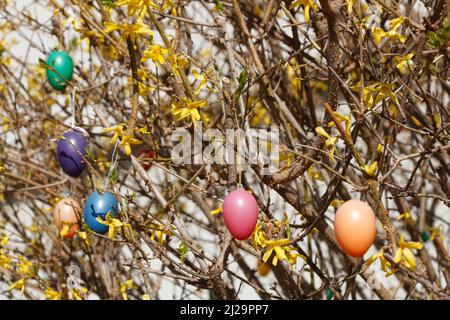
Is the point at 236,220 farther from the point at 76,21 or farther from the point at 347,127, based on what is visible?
the point at 76,21

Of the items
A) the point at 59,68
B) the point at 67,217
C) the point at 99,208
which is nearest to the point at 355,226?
the point at 99,208

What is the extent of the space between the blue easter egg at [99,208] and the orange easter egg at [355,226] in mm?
938

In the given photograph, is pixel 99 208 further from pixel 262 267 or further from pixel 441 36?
pixel 441 36

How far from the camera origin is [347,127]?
214 centimetres

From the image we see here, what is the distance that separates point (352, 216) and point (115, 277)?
85.1 inches

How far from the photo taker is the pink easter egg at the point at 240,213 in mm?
2172

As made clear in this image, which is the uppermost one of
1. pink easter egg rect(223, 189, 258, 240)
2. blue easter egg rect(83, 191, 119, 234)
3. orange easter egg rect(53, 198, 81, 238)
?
orange easter egg rect(53, 198, 81, 238)

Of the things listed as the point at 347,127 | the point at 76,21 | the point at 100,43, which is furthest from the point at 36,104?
the point at 347,127

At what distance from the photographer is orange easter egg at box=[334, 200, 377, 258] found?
2.03m

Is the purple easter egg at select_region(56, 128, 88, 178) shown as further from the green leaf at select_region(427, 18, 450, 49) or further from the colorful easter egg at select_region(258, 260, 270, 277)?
the green leaf at select_region(427, 18, 450, 49)

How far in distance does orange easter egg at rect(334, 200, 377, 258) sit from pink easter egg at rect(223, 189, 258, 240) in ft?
0.93

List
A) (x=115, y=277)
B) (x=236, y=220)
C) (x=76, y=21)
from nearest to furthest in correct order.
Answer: (x=236, y=220)
(x=76, y=21)
(x=115, y=277)

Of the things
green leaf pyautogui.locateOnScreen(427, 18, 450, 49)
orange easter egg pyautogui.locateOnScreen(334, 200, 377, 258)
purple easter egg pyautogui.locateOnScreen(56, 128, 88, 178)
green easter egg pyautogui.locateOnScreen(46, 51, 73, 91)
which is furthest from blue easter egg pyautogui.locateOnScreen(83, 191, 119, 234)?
green leaf pyautogui.locateOnScreen(427, 18, 450, 49)

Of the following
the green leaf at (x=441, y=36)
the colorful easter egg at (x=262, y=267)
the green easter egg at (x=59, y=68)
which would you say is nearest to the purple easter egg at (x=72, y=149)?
the green easter egg at (x=59, y=68)
